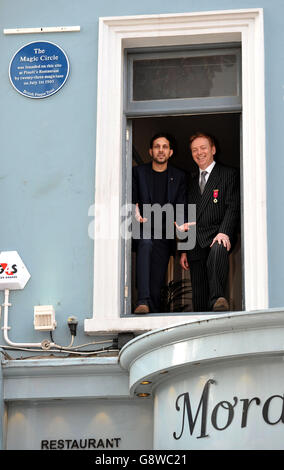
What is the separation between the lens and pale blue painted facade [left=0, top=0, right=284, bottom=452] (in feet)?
35.1

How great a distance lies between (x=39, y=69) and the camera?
11.3m

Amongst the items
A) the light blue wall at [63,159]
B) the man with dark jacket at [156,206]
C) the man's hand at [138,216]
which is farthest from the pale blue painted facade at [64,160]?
the man with dark jacket at [156,206]

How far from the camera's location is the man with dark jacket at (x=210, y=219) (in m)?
11.0

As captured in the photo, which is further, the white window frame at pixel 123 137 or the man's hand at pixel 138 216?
the man's hand at pixel 138 216

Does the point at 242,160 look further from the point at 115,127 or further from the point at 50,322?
the point at 50,322

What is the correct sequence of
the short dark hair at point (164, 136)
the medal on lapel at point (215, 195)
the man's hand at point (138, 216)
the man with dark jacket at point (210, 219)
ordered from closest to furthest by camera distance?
1. the man with dark jacket at point (210, 219)
2. the man's hand at point (138, 216)
3. the medal on lapel at point (215, 195)
4. the short dark hair at point (164, 136)

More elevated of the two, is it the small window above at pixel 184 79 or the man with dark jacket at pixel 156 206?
the small window above at pixel 184 79

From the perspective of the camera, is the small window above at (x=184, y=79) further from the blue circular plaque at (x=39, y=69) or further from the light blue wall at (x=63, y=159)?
the blue circular plaque at (x=39, y=69)

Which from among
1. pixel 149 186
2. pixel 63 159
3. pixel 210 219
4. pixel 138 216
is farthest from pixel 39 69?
pixel 210 219

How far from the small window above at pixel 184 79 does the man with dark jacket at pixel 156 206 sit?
1.57ft

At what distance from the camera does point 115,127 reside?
1108 cm
